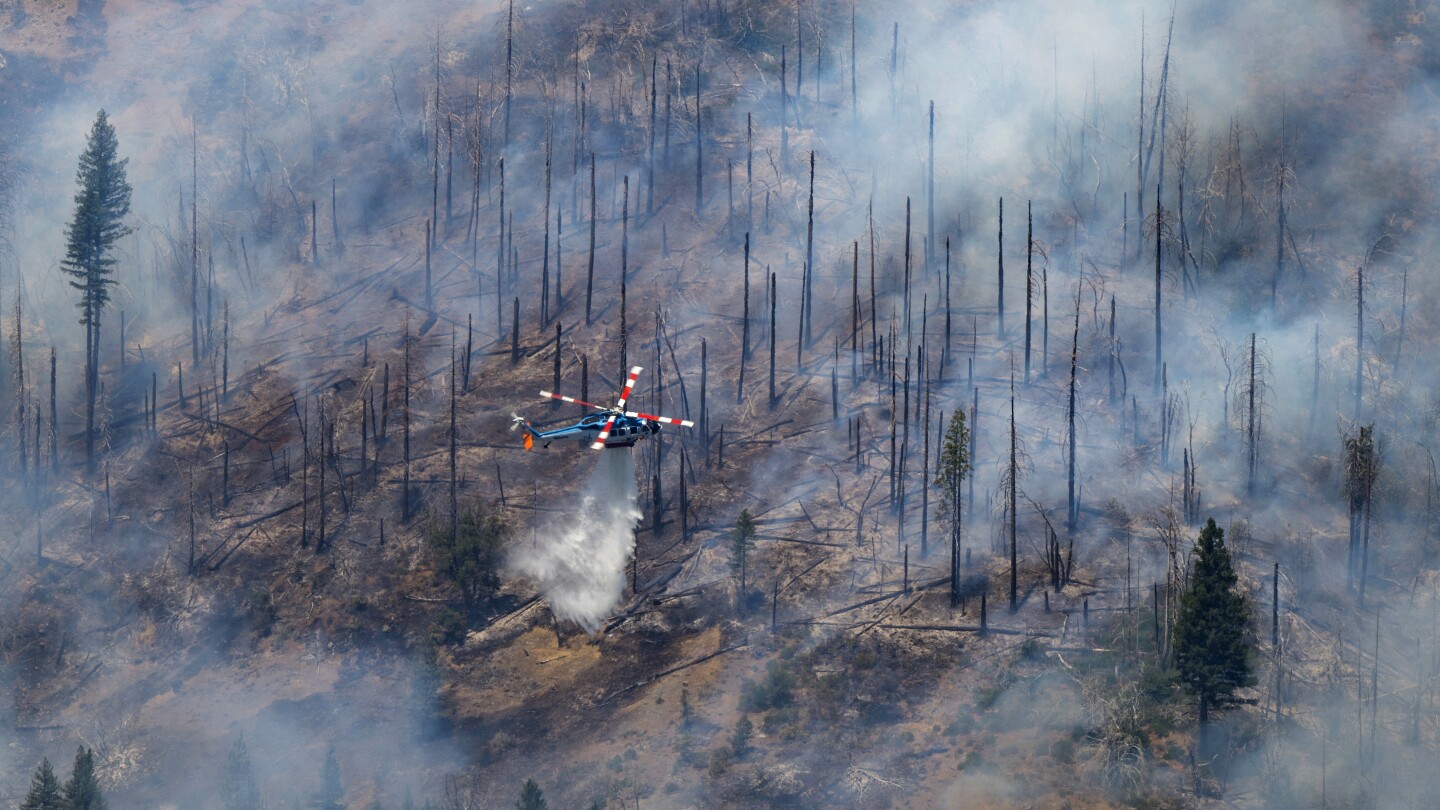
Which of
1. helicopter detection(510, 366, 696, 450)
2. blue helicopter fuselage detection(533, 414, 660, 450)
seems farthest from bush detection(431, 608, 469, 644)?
blue helicopter fuselage detection(533, 414, 660, 450)

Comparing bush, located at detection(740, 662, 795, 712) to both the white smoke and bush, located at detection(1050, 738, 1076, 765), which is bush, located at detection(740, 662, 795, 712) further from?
bush, located at detection(1050, 738, 1076, 765)

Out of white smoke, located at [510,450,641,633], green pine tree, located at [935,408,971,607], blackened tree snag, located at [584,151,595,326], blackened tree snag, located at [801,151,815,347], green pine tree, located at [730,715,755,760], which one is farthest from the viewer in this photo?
blackened tree snag, located at [584,151,595,326]

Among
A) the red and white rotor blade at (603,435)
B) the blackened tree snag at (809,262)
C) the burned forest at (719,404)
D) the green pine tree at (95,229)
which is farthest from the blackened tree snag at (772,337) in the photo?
the green pine tree at (95,229)

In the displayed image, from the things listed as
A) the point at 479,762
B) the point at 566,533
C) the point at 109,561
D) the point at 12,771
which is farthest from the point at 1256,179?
the point at 12,771

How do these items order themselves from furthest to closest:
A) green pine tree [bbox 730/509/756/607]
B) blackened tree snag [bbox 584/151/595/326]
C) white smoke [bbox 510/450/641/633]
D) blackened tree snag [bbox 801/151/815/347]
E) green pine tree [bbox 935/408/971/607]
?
blackened tree snag [bbox 584/151/595/326] < blackened tree snag [bbox 801/151/815/347] < white smoke [bbox 510/450/641/633] < green pine tree [bbox 730/509/756/607] < green pine tree [bbox 935/408/971/607]

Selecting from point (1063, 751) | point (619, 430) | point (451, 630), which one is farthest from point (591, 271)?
point (1063, 751)

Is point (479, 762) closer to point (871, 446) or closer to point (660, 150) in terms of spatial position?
point (871, 446)

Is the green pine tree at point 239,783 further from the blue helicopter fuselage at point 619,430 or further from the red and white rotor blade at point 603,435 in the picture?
the red and white rotor blade at point 603,435
